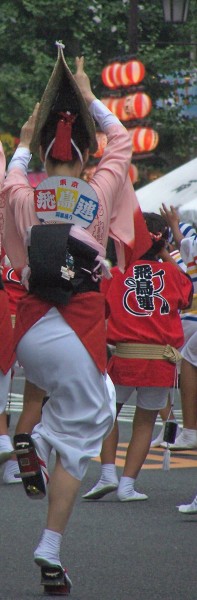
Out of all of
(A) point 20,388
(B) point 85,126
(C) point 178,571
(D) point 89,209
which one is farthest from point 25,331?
(A) point 20,388

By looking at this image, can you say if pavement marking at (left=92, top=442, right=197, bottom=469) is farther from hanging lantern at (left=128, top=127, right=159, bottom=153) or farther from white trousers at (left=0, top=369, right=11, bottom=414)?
hanging lantern at (left=128, top=127, right=159, bottom=153)

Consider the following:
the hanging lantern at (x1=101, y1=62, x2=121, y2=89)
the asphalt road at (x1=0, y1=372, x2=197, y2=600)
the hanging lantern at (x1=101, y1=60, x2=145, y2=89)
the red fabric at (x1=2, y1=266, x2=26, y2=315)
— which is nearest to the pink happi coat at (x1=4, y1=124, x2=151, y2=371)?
the asphalt road at (x1=0, y1=372, x2=197, y2=600)

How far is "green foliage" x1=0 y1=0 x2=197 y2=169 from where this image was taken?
2373 cm

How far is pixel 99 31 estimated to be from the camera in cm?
2420

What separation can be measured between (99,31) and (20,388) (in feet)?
35.0

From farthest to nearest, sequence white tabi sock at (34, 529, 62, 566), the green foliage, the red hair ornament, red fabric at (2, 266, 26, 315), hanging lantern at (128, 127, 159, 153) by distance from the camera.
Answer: the green foliage → hanging lantern at (128, 127, 159, 153) → red fabric at (2, 266, 26, 315) → the red hair ornament → white tabi sock at (34, 529, 62, 566)

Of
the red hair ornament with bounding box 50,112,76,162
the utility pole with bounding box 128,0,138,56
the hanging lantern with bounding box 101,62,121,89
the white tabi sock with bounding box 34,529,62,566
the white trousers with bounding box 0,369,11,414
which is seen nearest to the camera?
the white tabi sock with bounding box 34,529,62,566

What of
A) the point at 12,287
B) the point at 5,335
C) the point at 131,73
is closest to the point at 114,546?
the point at 5,335

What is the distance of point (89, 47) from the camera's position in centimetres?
2439

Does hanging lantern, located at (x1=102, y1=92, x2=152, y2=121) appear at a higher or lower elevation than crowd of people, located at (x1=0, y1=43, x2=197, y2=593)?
lower

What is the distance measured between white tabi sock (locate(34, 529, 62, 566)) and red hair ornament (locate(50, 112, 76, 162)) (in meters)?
1.41

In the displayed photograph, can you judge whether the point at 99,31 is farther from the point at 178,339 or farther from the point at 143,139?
the point at 178,339

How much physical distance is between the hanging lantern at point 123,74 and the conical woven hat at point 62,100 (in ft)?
49.9

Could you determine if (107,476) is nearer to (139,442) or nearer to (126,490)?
(126,490)
